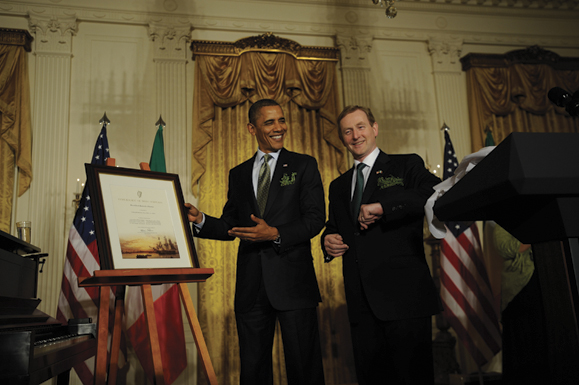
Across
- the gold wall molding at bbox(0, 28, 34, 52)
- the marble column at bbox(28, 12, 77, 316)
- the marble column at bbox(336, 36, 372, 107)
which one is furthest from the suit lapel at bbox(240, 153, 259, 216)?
the gold wall molding at bbox(0, 28, 34, 52)

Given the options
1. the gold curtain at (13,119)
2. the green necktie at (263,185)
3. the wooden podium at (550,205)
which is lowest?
the wooden podium at (550,205)

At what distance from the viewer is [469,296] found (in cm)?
451

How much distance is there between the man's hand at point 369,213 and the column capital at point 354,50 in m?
4.21

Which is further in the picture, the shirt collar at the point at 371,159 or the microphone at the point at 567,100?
the shirt collar at the point at 371,159

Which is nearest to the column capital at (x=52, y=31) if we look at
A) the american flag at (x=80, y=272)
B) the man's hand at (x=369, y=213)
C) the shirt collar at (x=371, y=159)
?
the american flag at (x=80, y=272)

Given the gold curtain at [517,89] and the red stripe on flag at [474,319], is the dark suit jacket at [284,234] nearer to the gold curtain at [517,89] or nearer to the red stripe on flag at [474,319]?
the red stripe on flag at [474,319]

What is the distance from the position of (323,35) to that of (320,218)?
166 inches

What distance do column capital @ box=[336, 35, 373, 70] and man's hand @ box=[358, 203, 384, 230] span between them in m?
4.21

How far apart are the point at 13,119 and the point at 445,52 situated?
527 centimetres

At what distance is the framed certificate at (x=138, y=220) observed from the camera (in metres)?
2.14

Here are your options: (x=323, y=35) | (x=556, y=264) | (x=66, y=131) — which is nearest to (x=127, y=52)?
(x=66, y=131)

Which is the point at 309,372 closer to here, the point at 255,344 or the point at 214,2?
the point at 255,344

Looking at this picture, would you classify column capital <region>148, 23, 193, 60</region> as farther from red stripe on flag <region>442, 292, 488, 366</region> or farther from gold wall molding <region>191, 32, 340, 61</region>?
red stripe on flag <region>442, 292, 488, 366</region>

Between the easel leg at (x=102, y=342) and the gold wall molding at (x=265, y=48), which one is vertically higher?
the gold wall molding at (x=265, y=48)
